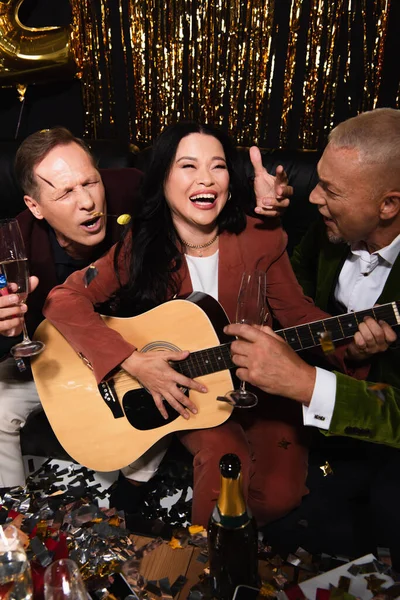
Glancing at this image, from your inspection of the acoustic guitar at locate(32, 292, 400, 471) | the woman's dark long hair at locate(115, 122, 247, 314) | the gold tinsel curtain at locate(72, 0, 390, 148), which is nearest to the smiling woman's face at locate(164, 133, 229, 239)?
the woman's dark long hair at locate(115, 122, 247, 314)

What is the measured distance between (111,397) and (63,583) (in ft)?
3.08

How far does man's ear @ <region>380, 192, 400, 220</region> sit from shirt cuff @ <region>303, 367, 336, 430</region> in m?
0.56

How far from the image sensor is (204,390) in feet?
5.89

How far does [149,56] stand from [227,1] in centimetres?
70

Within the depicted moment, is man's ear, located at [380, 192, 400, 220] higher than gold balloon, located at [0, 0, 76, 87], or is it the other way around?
gold balloon, located at [0, 0, 76, 87]

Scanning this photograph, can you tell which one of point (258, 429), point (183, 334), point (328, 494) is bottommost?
point (328, 494)

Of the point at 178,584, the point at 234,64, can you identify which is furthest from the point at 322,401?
the point at 234,64

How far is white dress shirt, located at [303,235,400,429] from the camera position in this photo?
61.3 inches

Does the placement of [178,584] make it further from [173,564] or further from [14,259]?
[14,259]

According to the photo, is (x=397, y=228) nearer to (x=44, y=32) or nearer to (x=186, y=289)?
(x=186, y=289)

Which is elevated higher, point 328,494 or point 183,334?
point 183,334

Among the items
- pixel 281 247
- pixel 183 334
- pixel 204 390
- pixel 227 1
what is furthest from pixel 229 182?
pixel 227 1

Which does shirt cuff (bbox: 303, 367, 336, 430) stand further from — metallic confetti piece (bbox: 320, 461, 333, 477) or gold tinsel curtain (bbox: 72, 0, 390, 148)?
gold tinsel curtain (bbox: 72, 0, 390, 148)

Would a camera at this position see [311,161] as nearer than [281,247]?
No
